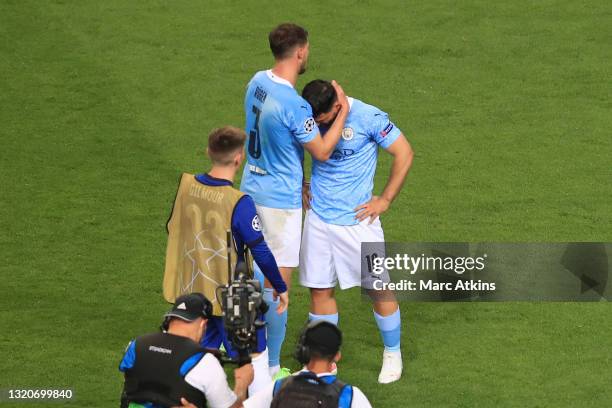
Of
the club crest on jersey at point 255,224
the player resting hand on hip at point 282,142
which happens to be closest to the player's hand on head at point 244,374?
the club crest on jersey at point 255,224

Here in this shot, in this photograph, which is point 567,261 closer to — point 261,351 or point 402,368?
point 402,368

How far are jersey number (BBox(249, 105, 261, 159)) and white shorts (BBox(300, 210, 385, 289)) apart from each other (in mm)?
692

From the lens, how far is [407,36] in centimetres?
1620

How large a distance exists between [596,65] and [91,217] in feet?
21.2

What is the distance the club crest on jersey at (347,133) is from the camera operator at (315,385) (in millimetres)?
2595

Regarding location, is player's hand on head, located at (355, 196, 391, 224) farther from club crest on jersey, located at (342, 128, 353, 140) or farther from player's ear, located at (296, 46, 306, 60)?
player's ear, located at (296, 46, 306, 60)

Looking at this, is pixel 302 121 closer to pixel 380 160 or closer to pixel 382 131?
pixel 382 131

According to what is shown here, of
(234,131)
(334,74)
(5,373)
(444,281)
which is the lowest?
(5,373)

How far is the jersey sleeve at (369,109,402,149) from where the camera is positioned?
918 cm

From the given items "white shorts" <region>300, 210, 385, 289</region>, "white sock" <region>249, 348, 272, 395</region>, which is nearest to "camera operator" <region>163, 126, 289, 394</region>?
"white sock" <region>249, 348, 272, 395</region>

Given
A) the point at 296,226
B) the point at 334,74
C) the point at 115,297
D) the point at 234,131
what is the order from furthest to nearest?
the point at 334,74, the point at 115,297, the point at 296,226, the point at 234,131

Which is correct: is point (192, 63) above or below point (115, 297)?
above

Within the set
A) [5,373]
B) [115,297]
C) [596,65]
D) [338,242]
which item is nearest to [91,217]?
[115,297]

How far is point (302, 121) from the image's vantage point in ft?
29.0
